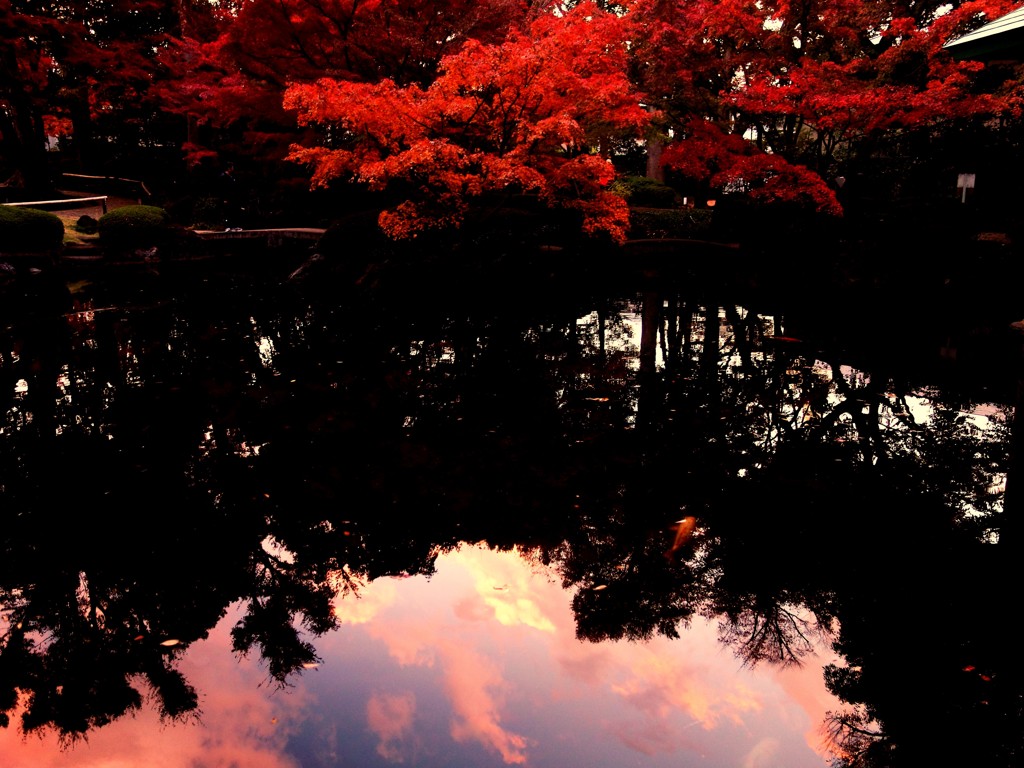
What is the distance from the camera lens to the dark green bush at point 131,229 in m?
19.4

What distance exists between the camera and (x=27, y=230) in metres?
17.5

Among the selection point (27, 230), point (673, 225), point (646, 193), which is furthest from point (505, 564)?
point (646, 193)

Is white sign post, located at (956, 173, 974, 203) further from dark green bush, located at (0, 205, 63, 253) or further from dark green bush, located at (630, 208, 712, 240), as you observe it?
dark green bush, located at (0, 205, 63, 253)

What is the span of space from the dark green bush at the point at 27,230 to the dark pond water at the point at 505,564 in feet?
31.0

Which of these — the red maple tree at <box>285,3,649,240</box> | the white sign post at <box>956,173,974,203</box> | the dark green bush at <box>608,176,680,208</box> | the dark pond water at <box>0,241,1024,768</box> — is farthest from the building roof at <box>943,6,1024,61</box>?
the dark green bush at <box>608,176,680,208</box>

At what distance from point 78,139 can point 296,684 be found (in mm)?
33111

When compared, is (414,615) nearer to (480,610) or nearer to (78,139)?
(480,610)

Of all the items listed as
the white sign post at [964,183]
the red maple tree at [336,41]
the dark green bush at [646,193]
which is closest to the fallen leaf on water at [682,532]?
the red maple tree at [336,41]

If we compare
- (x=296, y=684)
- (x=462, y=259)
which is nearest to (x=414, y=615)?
(x=296, y=684)

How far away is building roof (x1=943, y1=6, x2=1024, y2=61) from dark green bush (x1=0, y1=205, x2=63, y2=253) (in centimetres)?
1939

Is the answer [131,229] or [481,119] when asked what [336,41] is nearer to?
[481,119]

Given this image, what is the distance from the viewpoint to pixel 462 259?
16.5m

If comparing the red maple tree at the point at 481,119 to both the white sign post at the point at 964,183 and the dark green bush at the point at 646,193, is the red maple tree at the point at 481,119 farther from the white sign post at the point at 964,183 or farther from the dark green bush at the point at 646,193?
the dark green bush at the point at 646,193

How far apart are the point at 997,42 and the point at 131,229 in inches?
770
